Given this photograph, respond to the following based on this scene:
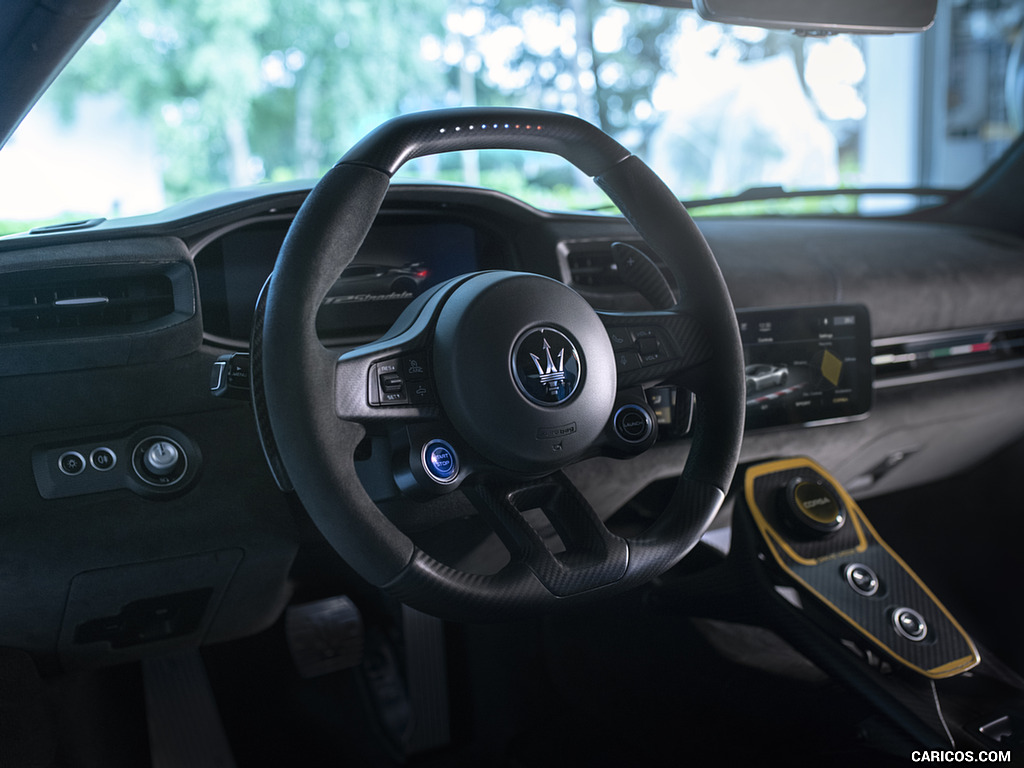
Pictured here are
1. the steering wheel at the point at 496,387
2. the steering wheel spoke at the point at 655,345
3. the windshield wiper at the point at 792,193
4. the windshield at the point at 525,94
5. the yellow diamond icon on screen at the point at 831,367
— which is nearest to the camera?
the steering wheel at the point at 496,387

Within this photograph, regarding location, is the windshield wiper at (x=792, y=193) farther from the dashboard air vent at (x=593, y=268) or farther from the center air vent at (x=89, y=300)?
the center air vent at (x=89, y=300)

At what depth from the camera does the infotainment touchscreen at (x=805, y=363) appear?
164 cm

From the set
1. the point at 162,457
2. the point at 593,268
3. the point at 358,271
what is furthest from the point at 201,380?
the point at 593,268

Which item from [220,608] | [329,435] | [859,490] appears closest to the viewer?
[329,435]

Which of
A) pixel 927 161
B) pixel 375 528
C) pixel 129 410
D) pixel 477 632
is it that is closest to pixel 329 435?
pixel 375 528

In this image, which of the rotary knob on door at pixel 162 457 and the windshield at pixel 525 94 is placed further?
the windshield at pixel 525 94

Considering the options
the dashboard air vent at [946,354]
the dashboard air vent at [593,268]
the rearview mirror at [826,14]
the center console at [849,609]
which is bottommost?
the center console at [849,609]

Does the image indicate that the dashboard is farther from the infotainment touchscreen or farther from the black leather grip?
the black leather grip

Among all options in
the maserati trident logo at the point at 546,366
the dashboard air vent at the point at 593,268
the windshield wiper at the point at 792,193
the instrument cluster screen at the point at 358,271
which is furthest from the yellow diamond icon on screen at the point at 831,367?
the maserati trident logo at the point at 546,366

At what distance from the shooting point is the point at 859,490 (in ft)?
7.26

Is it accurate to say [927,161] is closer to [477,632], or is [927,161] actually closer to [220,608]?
[477,632]

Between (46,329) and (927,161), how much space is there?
14.1ft

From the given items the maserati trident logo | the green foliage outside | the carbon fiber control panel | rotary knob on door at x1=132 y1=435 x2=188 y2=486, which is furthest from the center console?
the green foliage outside

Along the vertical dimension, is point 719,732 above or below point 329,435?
below
